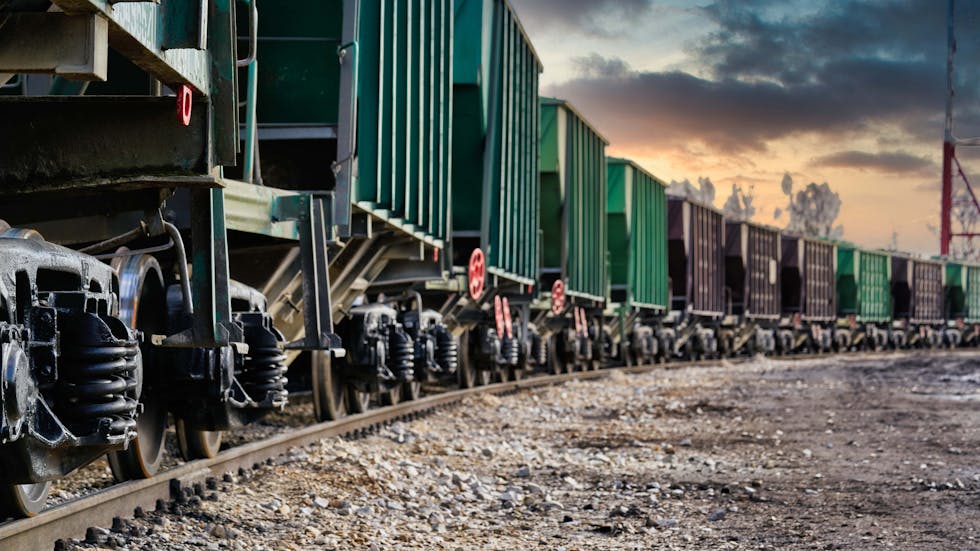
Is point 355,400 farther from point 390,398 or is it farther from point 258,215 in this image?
point 258,215

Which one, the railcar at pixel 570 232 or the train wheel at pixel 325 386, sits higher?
the railcar at pixel 570 232

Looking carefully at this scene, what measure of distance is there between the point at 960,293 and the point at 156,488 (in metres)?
54.7

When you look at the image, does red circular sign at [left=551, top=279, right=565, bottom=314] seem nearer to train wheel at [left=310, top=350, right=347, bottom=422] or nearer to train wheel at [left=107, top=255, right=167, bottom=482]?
train wheel at [left=310, top=350, right=347, bottom=422]

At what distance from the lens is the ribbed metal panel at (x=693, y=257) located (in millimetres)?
27484

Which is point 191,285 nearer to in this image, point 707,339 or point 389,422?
point 389,422

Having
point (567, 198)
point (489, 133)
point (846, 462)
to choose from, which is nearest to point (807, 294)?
point (567, 198)

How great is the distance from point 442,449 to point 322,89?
2972mm

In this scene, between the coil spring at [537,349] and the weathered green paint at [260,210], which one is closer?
the weathered green paint at [260,210]

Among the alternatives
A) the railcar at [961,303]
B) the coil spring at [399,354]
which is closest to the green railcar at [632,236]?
the coil spring at [399,354]

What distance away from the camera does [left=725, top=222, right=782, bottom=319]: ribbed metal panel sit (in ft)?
106

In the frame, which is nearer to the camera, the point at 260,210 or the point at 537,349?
the point at 260,210

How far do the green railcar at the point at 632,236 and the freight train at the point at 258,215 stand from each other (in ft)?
8.85

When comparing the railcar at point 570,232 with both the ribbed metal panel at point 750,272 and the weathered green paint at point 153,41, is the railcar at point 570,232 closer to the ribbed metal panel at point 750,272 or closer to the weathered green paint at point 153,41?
the ribbed metal panel at point 750,272

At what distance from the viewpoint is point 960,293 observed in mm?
55469
